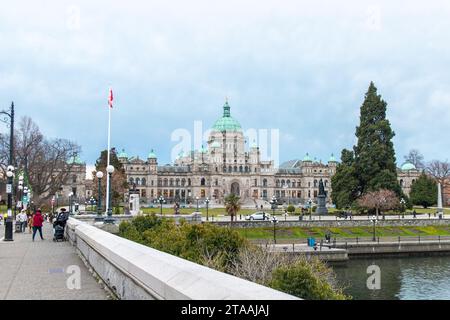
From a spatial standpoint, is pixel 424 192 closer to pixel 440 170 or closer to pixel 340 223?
pixel 440 170

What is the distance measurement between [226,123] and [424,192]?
72.4 metres

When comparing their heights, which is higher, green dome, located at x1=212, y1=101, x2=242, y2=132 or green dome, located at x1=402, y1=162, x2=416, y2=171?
green dome, located at x1=212, y1=101, x2=242, y2=132

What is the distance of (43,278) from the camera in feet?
39.1

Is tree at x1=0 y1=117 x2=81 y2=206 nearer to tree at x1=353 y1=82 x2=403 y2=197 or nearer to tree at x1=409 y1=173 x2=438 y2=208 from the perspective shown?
tree at x1=353 y1=82 x2=403 y2=197

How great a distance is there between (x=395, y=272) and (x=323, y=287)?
2861 centimetres

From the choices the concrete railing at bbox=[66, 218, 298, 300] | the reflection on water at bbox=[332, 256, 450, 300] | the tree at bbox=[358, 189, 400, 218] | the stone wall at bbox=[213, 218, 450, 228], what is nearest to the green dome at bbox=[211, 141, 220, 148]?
the tree at bbox=[358, 189, 400, 218]

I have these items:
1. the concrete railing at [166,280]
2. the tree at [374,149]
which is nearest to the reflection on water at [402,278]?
the concrete railing at [166,280]

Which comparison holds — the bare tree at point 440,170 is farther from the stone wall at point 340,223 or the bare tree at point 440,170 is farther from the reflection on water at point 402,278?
the reflection on water at point 402,278

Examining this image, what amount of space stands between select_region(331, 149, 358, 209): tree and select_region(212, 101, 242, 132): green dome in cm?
8692

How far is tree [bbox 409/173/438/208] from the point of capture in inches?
4220

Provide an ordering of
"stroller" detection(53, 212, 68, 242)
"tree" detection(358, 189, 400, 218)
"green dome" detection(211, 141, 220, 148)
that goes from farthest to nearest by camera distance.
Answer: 1. "green dome" detection(211, 141, 220, 148)
2. "tree" detection(358, 189, 400, 218)
3. "stroller" detection(53, 212, 68, 242)

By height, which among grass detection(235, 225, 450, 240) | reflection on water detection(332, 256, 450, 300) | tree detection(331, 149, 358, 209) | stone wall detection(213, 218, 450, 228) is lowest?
reflection on water detection(332, 256, 450, 300)
